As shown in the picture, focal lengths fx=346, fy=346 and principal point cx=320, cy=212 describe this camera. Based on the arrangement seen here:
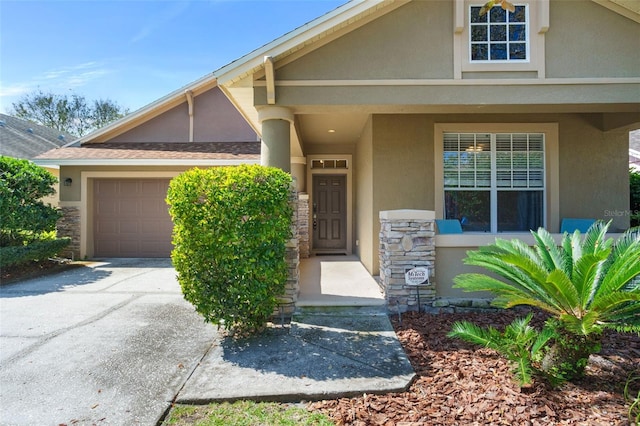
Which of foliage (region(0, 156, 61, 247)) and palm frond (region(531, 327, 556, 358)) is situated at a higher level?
foliage (region(0, 156, 61, 247))

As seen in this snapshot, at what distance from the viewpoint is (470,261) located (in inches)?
153

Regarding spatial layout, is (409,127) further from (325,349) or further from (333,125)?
(325,349)

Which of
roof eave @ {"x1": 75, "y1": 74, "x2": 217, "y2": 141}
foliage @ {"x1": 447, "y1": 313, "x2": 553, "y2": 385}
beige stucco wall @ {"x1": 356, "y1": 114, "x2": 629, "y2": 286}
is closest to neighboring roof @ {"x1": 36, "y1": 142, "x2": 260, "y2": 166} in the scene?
roof eave @ {"x1": 75, "y1": 74, "x2": 217, "y2": 141}

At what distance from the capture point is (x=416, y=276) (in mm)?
4707

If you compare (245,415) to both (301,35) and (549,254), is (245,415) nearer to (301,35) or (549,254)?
(549,254)

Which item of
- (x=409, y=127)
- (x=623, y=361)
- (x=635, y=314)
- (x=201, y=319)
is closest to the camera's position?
(x=635, y=314)

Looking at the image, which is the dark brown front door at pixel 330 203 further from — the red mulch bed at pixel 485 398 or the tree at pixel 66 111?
the tree at pixel 66 111

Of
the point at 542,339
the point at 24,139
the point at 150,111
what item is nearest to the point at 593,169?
the point at 542,339

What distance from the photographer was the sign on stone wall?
4.70 meters

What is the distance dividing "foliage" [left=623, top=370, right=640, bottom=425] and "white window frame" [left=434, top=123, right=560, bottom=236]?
11.9 ft

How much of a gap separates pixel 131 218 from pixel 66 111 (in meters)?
24.9

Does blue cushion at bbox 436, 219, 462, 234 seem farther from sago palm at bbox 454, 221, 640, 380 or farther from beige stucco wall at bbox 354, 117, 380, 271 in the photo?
sago palm at bbox 454, 221, 640, 380

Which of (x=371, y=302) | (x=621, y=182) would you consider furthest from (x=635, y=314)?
(x=621, y=182)

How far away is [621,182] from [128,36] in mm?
14700
